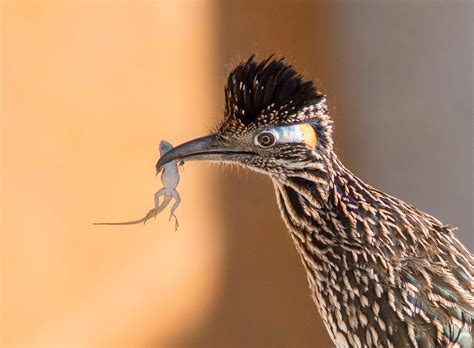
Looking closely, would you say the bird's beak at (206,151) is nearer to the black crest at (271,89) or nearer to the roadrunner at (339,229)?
the roadrunner at (339,229)

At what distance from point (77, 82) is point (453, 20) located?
238 centimetres

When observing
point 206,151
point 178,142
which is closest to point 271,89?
point 206,151

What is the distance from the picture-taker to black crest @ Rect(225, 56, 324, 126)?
8.25ft

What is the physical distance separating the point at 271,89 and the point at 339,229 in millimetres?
536

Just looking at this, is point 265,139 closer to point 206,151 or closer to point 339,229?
point 206,151

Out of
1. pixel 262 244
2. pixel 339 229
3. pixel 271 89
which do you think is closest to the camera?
pixel 271 89

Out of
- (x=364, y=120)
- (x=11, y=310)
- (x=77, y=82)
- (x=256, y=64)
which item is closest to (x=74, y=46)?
(x=77, y=82)

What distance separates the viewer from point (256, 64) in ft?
8.35

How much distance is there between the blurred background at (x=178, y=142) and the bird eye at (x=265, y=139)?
2073 millimetres

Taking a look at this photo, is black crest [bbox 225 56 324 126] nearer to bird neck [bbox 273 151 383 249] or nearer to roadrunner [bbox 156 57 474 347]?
roadrunner [bbox 156 57 474 347]

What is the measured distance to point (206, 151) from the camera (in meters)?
2.64

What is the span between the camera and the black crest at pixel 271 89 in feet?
8.25

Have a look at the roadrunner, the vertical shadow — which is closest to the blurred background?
the vertical shadow

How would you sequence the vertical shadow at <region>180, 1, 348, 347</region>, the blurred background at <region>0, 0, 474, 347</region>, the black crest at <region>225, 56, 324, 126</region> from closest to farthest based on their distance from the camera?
the black crest at <region>225, 56, 324, 126</region> < the blurred background at <region>0, 0, 474, 347</region> < the vertical shadow at <region>180, 1, 348, 347</region>
